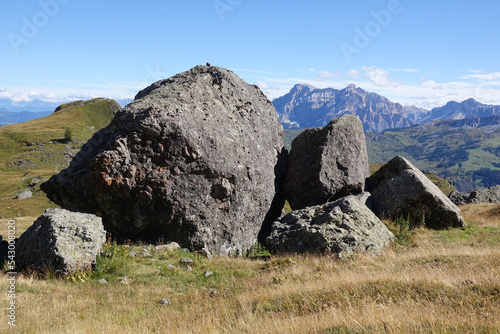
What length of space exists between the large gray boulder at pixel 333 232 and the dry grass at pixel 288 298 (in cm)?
144

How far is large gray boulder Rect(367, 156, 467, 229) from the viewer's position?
901 inches

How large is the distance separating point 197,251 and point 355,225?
9058mm

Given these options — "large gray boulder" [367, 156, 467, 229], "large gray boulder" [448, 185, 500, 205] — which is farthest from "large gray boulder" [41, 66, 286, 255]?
"large gray boulder" [448, 185, 500, 205]

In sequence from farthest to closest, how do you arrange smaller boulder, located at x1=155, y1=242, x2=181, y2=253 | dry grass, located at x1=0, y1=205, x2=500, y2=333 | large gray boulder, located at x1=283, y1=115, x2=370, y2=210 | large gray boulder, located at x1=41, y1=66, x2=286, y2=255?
large gray boulder, located at x1=283, y1=115, x2=370, y2=210
large gray boulder, located at x1=41, y1=66, x2=286, y2=255
smaller boulder, located at x1=155, y1=242, x2=181, y2=253
dry grass, located at x1=0, y1=205, x2=500, y2=333

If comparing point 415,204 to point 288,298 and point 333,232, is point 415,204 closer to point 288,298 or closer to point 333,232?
point 333,232

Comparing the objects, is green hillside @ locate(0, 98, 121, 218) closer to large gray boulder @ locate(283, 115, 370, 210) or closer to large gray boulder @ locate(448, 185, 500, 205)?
large gray boulder @ locate(283, 115, 370, 210)

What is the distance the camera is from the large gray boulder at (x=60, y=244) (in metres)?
13.4

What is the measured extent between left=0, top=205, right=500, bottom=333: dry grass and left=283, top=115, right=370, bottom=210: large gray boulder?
9.08 m

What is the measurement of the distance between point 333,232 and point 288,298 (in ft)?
27.5

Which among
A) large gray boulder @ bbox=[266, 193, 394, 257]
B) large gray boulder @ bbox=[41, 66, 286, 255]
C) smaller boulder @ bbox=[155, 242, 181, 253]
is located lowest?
smaller boulder @ bbox=[155, 242, 181, 253]

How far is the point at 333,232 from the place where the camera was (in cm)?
1784

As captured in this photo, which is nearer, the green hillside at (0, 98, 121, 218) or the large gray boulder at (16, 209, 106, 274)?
the large gray boulder at (16, 209, 106, 274)

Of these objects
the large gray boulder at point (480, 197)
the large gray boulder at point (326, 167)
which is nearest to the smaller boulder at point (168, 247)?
the large gray boulder at point (326, 167)

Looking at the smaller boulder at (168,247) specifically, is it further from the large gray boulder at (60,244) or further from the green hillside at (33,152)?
the green hillside at (33,152)
